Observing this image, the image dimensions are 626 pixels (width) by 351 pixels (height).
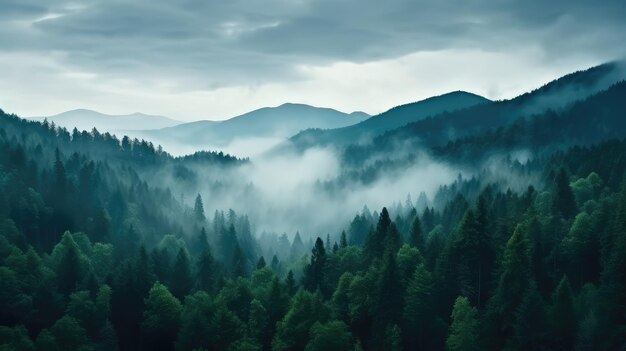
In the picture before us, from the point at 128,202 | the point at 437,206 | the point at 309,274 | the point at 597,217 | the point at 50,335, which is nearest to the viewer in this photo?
the point at 50,335

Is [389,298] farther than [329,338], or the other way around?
[389,298]

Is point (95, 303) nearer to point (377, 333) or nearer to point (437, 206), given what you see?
point (377, 333)

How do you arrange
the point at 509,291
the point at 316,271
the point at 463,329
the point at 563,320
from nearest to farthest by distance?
the point at 563,320 → the point at 463,329 → the point at 509,291 → the point at 316,271

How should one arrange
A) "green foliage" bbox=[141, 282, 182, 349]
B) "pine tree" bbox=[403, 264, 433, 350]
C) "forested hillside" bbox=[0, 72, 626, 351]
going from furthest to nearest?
"green foliage" bbox=[141, 282, 182, 349] → "pine tree" bbox=[403, 264, 433, 350] → "forested hillside" bbox=[0, 72, 626, 351]

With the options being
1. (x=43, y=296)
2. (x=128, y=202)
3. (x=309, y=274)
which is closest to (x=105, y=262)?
(x=43, y=296)

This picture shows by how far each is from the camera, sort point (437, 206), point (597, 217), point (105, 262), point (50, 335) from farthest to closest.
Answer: point (437, 206), point (105, 262), point (597, 217), point (50, 335)

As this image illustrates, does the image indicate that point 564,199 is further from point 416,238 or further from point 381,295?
point 381,295

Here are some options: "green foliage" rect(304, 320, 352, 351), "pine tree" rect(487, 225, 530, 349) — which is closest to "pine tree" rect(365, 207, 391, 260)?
"green foliage" rect(304, 320, 352, 351)

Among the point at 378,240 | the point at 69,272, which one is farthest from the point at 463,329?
the point at 69,272

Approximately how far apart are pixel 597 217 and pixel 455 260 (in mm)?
18003

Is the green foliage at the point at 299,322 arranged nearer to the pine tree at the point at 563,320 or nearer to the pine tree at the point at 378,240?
the pine tree at the point at 378,240

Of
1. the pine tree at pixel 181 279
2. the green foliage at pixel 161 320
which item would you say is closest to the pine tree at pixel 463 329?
the green foliage at pixel 161 320

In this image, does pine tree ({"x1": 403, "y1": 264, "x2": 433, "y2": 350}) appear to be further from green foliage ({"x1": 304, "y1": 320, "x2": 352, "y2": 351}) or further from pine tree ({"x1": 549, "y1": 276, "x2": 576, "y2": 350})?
pine tree ({"x1": 549, "y1": 276, "x2": 576, "y2": 350})

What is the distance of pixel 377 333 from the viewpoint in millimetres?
75125
